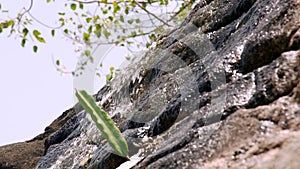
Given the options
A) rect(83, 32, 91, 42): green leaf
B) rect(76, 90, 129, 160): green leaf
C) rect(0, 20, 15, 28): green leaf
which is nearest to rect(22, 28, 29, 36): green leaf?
rect(0, 20, 15, 28): green leaf

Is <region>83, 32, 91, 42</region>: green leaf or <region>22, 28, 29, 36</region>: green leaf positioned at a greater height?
<region>22, 28, 29, 36</region>: green leaf

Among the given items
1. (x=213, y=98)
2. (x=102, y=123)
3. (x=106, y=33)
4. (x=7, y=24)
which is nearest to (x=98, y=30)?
(x=106, y=33)

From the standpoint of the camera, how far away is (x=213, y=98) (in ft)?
4.82

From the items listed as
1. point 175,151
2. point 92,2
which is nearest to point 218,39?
point 175,151

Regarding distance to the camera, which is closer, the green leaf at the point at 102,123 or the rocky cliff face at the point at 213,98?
the rocky cliff face at the point at 213,98

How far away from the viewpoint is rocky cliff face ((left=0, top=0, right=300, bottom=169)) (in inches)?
43.6

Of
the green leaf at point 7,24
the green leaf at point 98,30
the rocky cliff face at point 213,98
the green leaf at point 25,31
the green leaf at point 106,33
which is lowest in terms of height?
the rocky cliff face at point 213,98

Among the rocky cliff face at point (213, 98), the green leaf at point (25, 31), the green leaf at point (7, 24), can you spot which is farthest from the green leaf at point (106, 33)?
the rocky cliff face at point (213, 98)

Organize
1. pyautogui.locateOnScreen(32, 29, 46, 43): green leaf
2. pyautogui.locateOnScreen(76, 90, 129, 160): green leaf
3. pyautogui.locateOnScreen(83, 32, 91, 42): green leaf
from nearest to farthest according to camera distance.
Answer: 1. pyautogui.locateOnScreen(76, 90, 129, 160): green leaf
2. pyautogui.locateOnScreen(32, 29, 46, 43): green leaf
3. pyautogui.locateOnScreen(83, 32, 91, 42): green leaf

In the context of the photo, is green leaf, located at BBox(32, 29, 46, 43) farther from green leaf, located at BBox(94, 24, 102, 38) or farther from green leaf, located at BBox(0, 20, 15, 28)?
green leaf, located at BBox(94, 24, 102, 38)

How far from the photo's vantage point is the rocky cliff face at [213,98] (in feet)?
3.64

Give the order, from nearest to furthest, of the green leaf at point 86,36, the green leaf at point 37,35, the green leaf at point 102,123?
1. the green leaf at point 102,123
2. the green leaf at point 37,35
3. the green leaf at point 86,36

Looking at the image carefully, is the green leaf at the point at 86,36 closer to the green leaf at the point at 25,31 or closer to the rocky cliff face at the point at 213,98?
the green leaf at the point at 25,31

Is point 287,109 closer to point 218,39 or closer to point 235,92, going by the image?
point 235,92
